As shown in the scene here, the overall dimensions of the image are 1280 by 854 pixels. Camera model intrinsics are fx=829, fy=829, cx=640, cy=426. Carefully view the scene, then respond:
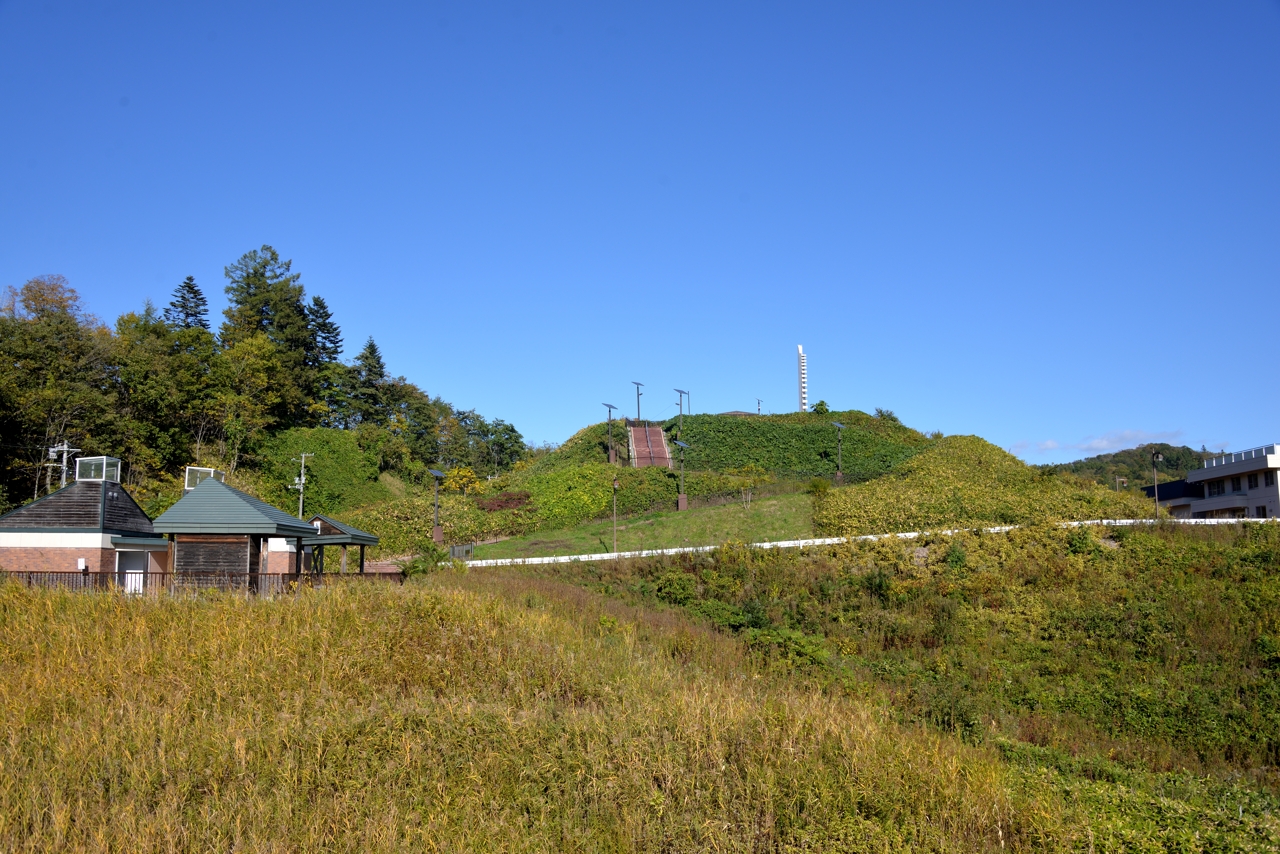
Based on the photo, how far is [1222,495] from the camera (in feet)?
147

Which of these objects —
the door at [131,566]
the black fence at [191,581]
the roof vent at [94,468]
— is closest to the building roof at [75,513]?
the door at [131,566]

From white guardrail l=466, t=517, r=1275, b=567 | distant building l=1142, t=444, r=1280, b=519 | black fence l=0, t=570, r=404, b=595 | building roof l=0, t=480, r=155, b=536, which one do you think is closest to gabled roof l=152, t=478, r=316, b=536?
black fence l=0, t=570, r=404, b=595

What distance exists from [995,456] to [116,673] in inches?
1578

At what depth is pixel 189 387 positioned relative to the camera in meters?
43.1

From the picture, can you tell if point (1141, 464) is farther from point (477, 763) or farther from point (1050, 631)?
point (477, 763)

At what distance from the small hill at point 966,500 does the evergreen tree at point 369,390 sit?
35452mm

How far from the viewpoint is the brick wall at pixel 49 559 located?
21125mm

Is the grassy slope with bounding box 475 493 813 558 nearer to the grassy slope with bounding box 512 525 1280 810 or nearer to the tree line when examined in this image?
the grassy slope with bounding box 512 525 1280 810

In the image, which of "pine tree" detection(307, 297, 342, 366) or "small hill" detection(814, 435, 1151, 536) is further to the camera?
"pine tree" detection(307, 297, 342, 366)

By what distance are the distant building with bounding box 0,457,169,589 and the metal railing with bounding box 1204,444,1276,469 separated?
156 feet

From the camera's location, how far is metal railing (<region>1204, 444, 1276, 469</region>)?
40812 mm

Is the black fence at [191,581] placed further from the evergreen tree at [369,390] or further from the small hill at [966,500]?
the evergreen tree at [369,390]

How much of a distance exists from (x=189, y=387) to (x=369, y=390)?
16648 millimetres

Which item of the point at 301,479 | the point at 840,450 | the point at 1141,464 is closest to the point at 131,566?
the point at 301,479
